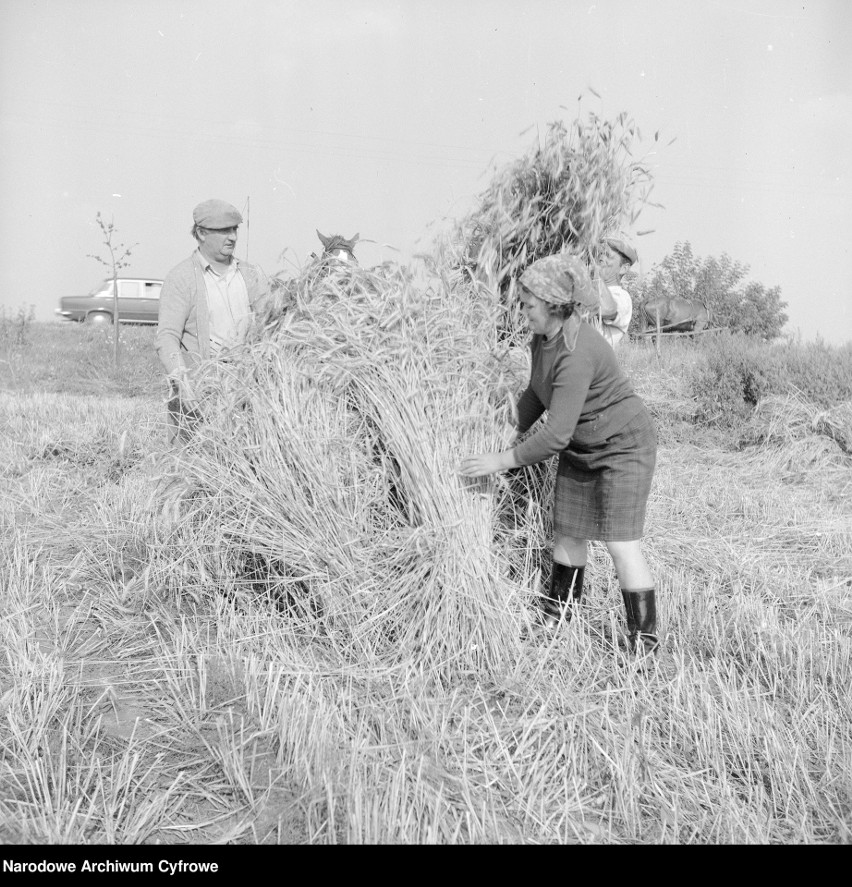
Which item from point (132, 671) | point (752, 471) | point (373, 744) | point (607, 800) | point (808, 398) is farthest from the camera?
point (808, 398)

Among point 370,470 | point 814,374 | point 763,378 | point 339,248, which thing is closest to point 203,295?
point 339,248

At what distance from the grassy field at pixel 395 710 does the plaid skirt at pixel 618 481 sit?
330 millimetres

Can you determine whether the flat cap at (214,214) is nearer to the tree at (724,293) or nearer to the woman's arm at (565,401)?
the woman's arm at (565,401)

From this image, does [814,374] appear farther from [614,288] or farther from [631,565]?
[631,565]

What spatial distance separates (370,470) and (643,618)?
1.02 metres

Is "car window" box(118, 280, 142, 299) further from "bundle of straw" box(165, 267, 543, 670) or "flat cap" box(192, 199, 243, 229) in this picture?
"bundle of straw" box(165, 267, 543, 670)

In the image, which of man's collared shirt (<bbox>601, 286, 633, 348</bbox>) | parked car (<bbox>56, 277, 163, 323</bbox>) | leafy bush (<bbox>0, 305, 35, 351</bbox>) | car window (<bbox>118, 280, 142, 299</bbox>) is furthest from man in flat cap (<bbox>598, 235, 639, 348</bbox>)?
car window (<bbox>118, 280, 142, 299</bbox>)

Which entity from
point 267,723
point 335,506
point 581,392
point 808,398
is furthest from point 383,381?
point 808,398

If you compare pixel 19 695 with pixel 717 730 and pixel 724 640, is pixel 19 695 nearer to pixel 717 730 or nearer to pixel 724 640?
pixel 717 730

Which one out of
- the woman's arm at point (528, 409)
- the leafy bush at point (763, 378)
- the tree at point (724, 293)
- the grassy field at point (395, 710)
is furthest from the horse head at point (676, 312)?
the woman's arm at point (528, 409)

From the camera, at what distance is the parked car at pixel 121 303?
23578 millimetres

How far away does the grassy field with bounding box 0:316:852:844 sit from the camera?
212 cm

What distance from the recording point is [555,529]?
3264 mm

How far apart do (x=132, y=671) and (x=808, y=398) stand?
641 cm
